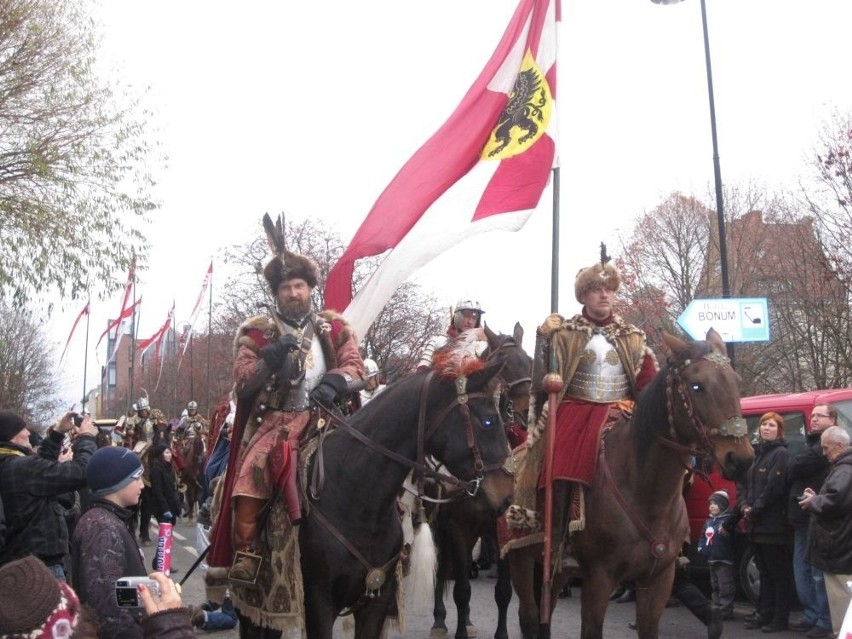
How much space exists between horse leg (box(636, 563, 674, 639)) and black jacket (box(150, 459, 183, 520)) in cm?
1280

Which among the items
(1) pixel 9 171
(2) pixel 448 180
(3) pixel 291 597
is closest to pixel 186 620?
(3) pixel 291 597

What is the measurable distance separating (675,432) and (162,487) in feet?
44.2

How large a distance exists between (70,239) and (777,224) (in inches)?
889

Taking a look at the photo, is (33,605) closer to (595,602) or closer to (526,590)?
(595,602)

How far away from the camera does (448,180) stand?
28.0 feet

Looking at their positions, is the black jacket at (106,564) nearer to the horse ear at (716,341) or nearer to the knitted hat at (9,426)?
the knitted hat at (9,426)

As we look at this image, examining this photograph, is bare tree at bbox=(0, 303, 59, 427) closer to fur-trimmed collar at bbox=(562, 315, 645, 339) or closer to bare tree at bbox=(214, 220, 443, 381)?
bare tree at bbox=(214, 220, 443, 381)

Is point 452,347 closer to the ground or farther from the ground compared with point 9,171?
closer to the ground

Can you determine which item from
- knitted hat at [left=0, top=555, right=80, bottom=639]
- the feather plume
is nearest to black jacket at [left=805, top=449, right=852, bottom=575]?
the feather plume

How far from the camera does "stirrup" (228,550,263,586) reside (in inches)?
225

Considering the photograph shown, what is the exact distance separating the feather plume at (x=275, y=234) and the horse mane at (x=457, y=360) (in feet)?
4.23

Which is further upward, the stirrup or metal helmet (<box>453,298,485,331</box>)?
metal helmet (<box>453,298,485,331</box>)

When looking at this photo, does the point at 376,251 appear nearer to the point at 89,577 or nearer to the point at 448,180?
the point at 448,180

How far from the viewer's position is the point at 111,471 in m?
4.55
